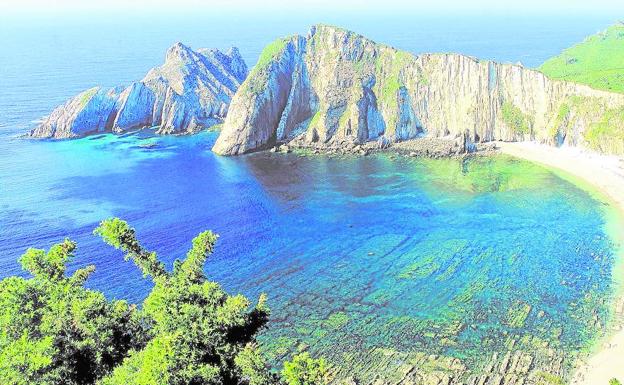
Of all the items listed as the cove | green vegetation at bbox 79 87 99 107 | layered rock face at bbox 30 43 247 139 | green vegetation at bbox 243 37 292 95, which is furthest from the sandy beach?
green vegetation at bbox 79 87 99 107

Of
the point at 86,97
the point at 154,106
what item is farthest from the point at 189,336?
the point at 86,97

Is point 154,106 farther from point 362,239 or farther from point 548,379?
point 548,379

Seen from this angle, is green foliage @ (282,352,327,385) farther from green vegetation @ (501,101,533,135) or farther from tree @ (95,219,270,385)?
green vegetation @ (501,101,533,135)

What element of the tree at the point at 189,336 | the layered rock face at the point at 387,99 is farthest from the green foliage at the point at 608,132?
the tree at the point at 189,336

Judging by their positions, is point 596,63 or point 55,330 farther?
point 596,63

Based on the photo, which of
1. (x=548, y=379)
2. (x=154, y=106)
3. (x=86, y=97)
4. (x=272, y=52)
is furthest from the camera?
(x=154, y=106)

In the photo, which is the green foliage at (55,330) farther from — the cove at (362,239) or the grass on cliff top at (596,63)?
the grass on cliff top at (596,63)
